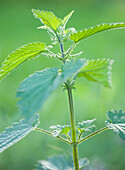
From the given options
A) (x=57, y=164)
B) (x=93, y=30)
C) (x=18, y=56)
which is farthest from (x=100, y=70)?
(x=57, y=164)

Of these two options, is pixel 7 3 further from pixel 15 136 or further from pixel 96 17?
pixel 15 136

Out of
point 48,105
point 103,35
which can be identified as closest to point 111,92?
point 48,105

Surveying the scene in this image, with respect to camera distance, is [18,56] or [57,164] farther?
[57,164]

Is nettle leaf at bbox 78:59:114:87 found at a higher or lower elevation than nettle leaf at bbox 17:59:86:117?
higher

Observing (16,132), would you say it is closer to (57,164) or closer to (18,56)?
(18,56)

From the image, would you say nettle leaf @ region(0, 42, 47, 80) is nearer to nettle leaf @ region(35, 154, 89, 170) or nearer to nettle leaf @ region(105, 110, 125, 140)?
nettle leaf @ region(105, 110, 125, 140)

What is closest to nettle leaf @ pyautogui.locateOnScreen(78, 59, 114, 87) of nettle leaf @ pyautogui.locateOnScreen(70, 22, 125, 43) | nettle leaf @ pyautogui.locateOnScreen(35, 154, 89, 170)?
nettle leaf @ pyautogui.locateOnScreen(70, 22, 125, 43)
